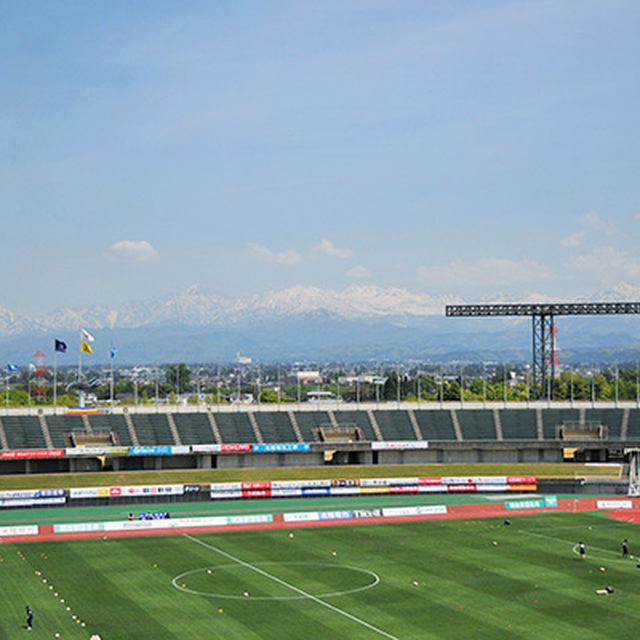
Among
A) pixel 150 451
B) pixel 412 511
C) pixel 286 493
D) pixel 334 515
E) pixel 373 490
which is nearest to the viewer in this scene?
pixel 334 515

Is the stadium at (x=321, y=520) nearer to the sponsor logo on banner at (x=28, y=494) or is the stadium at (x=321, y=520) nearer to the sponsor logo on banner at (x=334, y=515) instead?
the sponsor logo on banner at (x=334, y=515)

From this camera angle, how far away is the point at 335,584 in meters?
59.3

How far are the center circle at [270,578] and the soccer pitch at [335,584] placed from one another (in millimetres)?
106

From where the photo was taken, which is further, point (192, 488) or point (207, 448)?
point (207, 448)

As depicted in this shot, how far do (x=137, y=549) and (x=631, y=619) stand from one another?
3358 centimetres

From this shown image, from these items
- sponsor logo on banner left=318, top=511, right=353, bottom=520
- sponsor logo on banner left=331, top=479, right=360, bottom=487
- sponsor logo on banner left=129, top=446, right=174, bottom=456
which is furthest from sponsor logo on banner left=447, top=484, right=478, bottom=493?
sponsor logo on banner left=129, top=446, right=174, bottom=456

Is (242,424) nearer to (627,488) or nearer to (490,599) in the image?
(627,488)

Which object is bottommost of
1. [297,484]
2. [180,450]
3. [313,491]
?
[313,491]

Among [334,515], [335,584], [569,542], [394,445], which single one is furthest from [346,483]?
[335,584]

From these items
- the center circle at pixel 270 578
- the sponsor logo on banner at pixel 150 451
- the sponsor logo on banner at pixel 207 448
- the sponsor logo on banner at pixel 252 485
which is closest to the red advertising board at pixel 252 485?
the sponsor logo on banner at pixel 252 485

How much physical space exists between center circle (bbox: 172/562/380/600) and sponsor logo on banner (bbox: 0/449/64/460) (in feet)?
138

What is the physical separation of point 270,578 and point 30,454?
4699 centimetres

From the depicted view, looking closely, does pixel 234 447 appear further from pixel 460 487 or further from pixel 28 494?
pixel 28 494

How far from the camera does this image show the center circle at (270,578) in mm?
56500
